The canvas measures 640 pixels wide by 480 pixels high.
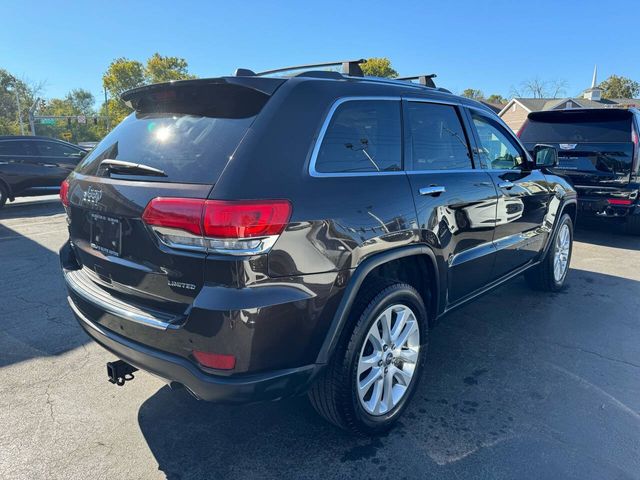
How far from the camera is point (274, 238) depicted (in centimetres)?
188

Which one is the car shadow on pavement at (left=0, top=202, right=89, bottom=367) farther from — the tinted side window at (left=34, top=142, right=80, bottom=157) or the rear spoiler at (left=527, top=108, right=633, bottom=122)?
the rear spoiler at (left=527, top=108, right=633, bottom=122)

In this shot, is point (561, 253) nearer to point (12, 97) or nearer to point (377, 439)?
point (377, 439)

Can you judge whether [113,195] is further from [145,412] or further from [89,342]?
[89,342]

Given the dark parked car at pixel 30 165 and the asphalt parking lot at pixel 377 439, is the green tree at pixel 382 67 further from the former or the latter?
the asphalt parking lot at pixel 377 439

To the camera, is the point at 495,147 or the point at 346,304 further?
the point at 495,147

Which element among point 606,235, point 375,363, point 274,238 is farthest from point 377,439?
point 606,235

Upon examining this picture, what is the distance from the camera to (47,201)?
39.9 feet

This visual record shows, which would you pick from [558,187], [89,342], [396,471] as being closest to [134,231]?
[396,471]

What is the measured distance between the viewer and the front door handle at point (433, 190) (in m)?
2.63

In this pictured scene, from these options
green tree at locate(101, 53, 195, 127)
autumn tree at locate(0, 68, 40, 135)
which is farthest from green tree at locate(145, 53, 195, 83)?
autumn tree at locate(0, 68, 40, 135)

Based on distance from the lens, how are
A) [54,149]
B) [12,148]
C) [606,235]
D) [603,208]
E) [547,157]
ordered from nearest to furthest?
[547,157]
[603,208]
[606,235]
[12,148]
[54,149]

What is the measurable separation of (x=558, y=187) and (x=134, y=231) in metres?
4.15

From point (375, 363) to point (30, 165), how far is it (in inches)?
446

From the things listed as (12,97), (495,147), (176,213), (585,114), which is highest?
(12,97)
